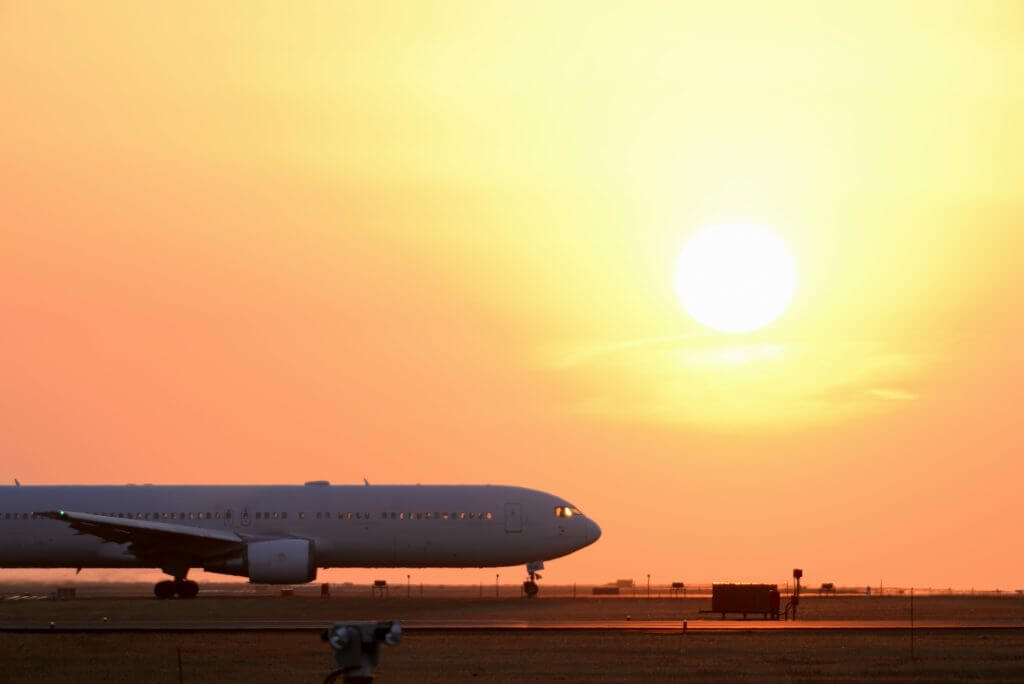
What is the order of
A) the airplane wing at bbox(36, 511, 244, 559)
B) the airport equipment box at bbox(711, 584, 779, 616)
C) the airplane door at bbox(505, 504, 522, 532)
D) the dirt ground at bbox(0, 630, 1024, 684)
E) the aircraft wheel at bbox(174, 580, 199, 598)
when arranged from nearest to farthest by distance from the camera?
the dirt ground at bbox(0, 630, 1024, 684) → the airport equipment box at bbox(711, 584, 779, 616) → the airplane wing at bbox(36, 511, 244, 559) → the airplane door at bbox(505, 504, 522, 532) → the aircraft wheel at bbox(174, 580, 199, 598)

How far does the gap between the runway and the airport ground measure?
0.16m

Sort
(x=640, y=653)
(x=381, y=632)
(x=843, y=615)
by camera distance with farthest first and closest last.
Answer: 1. (x=843, y=615)
2. (x=640, y=653)
3. (x=381, y=632)

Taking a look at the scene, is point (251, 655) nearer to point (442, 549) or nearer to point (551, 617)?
point (551, 617)

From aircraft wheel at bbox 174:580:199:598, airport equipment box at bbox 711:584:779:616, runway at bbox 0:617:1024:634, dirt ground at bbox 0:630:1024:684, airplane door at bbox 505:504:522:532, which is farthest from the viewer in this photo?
aircraft wheel at bbox 174:580:199:598

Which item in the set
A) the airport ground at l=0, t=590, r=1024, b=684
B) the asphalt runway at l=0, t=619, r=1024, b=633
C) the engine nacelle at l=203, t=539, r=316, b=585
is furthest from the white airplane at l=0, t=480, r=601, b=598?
the asphalt runway at l=0, t=619, r=1024, b=633

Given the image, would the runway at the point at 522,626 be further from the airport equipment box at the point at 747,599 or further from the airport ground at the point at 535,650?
the airport equipment box at the point at 747,599

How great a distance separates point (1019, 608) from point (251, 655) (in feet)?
125

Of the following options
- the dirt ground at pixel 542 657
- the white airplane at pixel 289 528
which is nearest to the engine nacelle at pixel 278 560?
the white airplane at pixel 289 528

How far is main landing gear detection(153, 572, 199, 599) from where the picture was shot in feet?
228

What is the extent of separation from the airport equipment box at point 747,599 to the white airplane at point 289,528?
31.9 ft

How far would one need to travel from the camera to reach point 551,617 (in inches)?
2256

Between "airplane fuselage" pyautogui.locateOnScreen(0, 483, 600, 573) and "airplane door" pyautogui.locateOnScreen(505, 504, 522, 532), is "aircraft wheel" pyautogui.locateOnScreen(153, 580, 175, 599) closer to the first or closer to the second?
"airplane fuselage" pyautogui.locateOnScreen(0, 483, 600, 573)

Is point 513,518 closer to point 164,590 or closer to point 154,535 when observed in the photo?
point 154,535

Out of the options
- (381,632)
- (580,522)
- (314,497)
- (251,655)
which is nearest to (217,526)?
(314,497)
